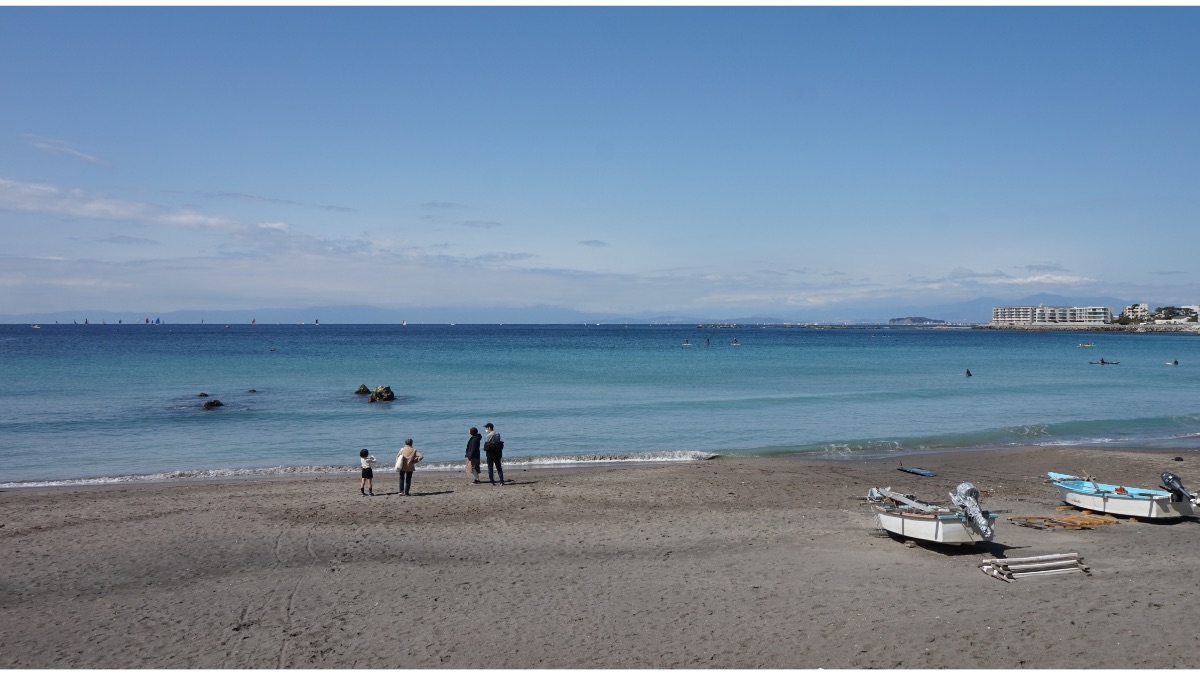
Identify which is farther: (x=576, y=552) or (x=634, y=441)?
(x=634, y=441)

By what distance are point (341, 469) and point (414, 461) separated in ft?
18.2

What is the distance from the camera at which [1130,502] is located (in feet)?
48.6

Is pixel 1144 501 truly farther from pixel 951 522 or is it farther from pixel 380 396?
pixel 380 396

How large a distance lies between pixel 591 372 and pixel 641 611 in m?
48.2

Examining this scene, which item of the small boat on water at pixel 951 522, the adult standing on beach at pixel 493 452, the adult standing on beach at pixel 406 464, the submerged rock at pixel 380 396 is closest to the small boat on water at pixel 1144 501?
the small boat on water at pixel 951 522

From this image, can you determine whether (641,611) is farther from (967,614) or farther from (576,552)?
(967,614)

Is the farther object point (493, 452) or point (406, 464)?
point (493, 452)

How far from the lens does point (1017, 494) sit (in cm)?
1781

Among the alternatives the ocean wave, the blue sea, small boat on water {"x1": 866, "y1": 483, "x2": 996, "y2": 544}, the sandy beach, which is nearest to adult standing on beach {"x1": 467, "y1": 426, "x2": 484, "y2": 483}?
the sandy beach

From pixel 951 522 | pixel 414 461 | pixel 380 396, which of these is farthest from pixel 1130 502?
pixel 380 396

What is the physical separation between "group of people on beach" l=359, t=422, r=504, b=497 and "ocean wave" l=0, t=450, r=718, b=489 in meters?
3.06

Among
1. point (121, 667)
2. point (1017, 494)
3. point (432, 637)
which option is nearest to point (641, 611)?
point (432, 637)

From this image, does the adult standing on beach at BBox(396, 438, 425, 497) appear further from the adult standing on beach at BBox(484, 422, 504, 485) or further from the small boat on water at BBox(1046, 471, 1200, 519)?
the small boat on water at BBox(1046, 471, 1200, 519)

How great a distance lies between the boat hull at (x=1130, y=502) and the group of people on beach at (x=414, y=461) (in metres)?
12.5
